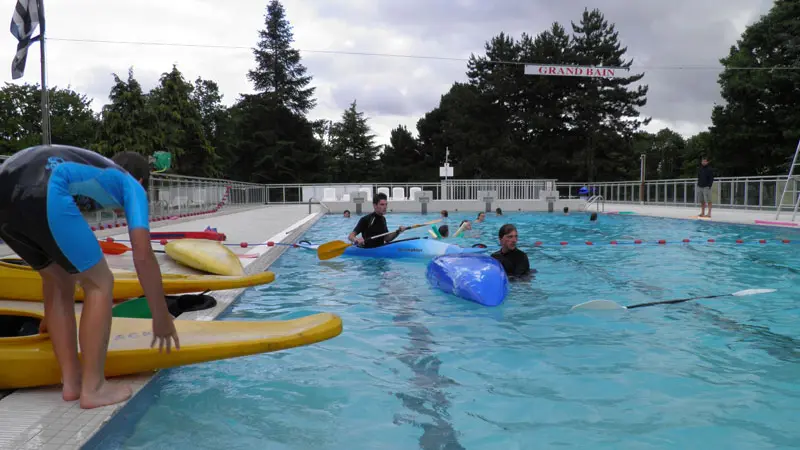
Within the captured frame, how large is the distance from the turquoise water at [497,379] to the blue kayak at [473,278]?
167mm

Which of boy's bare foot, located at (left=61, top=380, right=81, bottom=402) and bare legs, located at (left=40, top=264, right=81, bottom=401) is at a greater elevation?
bare legs, located at (left=40, top=264, right=81, bottom=401)

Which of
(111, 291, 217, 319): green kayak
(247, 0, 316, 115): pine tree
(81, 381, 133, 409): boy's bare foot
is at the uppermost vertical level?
(247, 0, 316, 115): pine tree

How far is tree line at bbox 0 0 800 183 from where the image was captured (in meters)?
37.6

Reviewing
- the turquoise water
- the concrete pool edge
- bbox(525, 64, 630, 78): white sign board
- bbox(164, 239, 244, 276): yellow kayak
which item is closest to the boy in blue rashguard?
the concrete pool edge

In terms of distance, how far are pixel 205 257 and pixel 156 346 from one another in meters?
2.88

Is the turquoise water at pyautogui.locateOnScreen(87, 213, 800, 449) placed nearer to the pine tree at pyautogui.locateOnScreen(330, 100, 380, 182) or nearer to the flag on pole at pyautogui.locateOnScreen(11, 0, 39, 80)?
the flag on pole at pyautogui.locateOnScreen(11, 0, 39, 80)

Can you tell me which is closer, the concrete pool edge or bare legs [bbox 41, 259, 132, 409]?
the concrete pool edge

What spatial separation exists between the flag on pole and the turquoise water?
8163mm

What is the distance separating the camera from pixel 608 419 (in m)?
3.33

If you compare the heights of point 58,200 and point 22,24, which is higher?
point 22,24

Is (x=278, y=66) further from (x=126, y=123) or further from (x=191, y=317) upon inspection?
(x=191, y=317)

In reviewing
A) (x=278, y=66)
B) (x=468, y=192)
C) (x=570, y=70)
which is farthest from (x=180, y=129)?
(x=570, y=70)

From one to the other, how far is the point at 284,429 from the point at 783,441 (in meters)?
2.64

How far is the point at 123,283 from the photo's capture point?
4812 mm
